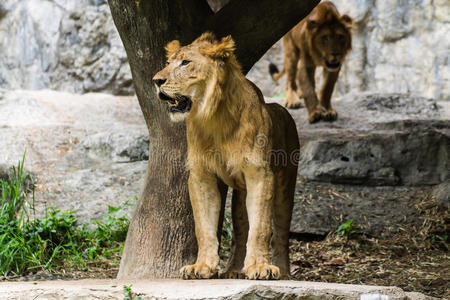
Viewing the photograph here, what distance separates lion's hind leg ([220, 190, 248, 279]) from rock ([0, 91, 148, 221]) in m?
2.45

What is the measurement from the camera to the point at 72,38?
14.7 metres

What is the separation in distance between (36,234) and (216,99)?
2.91 meters

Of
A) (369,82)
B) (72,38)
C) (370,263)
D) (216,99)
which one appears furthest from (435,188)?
(72,38)

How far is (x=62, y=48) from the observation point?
14.8 meters

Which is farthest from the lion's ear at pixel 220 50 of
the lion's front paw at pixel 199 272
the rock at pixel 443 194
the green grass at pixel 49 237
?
the rock at pixel 443 194

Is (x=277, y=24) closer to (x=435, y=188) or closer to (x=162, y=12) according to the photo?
→ (x=162, y=12)

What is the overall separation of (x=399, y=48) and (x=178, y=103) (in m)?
11.3

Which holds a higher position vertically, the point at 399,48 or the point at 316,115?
the point at 399,48

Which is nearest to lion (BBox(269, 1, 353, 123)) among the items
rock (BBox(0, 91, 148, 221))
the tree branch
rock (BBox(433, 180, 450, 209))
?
rock (BBox(0, 91, 148, 221))

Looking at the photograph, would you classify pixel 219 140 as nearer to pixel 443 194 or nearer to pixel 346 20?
pixel 443 194

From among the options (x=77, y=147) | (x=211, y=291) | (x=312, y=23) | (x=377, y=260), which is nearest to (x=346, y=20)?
(x=312, y=23)

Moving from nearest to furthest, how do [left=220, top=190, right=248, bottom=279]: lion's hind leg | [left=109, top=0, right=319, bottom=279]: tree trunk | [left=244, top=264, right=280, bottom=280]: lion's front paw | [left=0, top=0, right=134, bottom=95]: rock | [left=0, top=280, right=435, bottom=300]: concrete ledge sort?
[left=0, top=280, right=435, bottom=300]: concrete ledge → [left=244, top=264, right=280, bottom=280]: lion's front paw → [left=220, top=190, right=248, bottom=279]: lion's hind leg → [left=109, top=0, right=319, bottom=279]: tree trunk → [left=0, top=0, right=134, bottom=95]: rock

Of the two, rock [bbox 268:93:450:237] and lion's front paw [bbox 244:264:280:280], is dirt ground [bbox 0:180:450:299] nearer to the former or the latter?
rock [bbox 268:93:450:237]

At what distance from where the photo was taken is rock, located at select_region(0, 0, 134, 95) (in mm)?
14477
